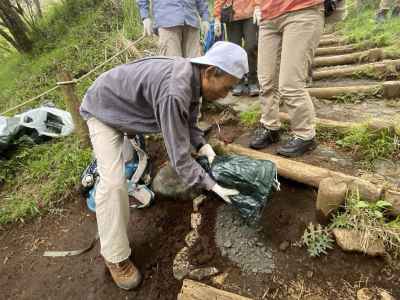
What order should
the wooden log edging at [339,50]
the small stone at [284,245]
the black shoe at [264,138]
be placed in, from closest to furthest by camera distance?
the small stone at [284,245] < the black shoe at [264,138] < the wooden log edging at [339,50]

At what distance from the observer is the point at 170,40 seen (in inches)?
143

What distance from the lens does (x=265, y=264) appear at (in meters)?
2.12

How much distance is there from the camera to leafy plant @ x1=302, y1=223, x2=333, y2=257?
81.0 inches

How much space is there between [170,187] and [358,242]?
166 cm

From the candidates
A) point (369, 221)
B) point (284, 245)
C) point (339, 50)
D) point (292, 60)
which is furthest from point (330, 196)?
point (339, 50)

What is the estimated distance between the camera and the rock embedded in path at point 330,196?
2.06m

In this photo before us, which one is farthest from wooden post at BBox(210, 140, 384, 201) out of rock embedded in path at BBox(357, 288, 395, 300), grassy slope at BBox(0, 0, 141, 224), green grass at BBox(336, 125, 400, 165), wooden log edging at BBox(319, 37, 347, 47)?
wooden log edging at BBox(319, 37, 347, 47)

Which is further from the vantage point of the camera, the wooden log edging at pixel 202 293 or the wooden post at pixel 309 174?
the wooden post at pixel 309 174

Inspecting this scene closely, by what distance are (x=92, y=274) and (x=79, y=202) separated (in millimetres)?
1078

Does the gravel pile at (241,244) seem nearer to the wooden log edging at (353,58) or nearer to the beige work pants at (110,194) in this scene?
the beige work pants at (110,194)

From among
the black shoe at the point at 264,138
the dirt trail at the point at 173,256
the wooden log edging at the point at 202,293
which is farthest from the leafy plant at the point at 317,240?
the black shoe at the point at 264,138

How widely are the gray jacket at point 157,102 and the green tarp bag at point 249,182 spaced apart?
0.71 feet

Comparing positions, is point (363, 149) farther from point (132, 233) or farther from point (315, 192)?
point (132, 233)

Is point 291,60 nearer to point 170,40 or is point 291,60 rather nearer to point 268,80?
point 268,80
